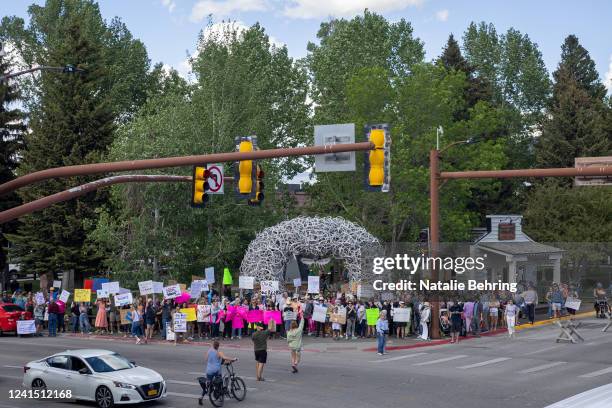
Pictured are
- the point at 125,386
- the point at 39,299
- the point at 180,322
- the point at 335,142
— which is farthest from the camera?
the point at 39,299

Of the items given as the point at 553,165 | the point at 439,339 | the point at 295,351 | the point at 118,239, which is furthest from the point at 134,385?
the point at 553,165

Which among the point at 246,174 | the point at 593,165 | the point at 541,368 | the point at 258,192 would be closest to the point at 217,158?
the point at 246,174

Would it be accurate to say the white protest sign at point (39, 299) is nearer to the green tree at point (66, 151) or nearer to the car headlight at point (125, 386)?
the green tree at point (66, 151)

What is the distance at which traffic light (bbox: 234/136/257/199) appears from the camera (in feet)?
62.6

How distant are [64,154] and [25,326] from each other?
57.8 ft

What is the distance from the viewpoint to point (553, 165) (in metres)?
67.6

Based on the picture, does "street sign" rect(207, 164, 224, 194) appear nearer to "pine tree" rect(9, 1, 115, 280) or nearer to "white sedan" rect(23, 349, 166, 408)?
"white sedan" rect(23, 349, 166, 408)

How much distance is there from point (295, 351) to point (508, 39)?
223ft

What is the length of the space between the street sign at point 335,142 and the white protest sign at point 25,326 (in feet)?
72.3

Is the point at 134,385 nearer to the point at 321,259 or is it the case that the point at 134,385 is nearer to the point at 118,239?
the point at 118,239

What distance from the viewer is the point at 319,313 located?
3419 centimetres

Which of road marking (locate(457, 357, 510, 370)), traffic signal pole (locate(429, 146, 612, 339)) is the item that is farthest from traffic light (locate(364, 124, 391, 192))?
A: road marking (locate(457, 357, 510, 370))

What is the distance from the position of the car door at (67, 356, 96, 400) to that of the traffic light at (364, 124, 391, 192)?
324 inches

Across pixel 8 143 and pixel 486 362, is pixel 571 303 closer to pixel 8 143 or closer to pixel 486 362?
pixel 486 362
